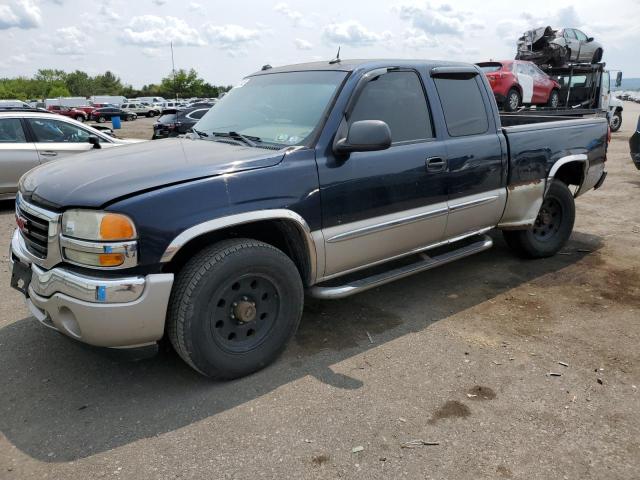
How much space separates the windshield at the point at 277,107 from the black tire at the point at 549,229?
262 cm

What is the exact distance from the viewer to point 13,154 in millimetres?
8008

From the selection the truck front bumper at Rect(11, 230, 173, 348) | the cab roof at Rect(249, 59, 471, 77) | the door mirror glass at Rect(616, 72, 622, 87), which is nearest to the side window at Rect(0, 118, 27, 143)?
the cab roof at Rect(249, 59, 471, 77)

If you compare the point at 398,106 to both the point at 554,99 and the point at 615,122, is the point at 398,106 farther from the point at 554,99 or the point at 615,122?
the point at 615,122

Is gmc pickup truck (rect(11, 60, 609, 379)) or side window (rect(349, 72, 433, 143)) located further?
side window (rect(349, 72, 433, 143))

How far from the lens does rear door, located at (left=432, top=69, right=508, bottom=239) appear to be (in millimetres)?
4215

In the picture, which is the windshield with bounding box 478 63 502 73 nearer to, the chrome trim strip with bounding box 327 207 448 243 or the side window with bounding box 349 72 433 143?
the side window with bounding box 349 72 433 143

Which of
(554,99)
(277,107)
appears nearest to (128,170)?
(277,107)

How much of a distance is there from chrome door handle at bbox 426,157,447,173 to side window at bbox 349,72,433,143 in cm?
19

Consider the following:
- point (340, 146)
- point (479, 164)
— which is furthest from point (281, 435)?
point (479, 164)

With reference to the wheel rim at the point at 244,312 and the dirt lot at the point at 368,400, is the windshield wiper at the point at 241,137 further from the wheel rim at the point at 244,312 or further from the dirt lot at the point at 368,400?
the dirt lot at the point at 368,400

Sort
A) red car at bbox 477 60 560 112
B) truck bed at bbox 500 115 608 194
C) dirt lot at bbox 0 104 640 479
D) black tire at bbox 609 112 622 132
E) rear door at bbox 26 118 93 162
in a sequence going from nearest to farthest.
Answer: dirt lot at bbox 0 104 640 479
truck bed at bbox 500 115 608 194
rear door at bbox 26 118 93 162
red car at bbox 477 60 560 112
black tire at bbox 609 112 622 132

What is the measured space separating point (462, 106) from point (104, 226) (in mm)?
3024

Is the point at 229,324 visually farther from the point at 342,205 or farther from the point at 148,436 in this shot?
the point at 342,205

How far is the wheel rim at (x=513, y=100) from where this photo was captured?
1362 cm
